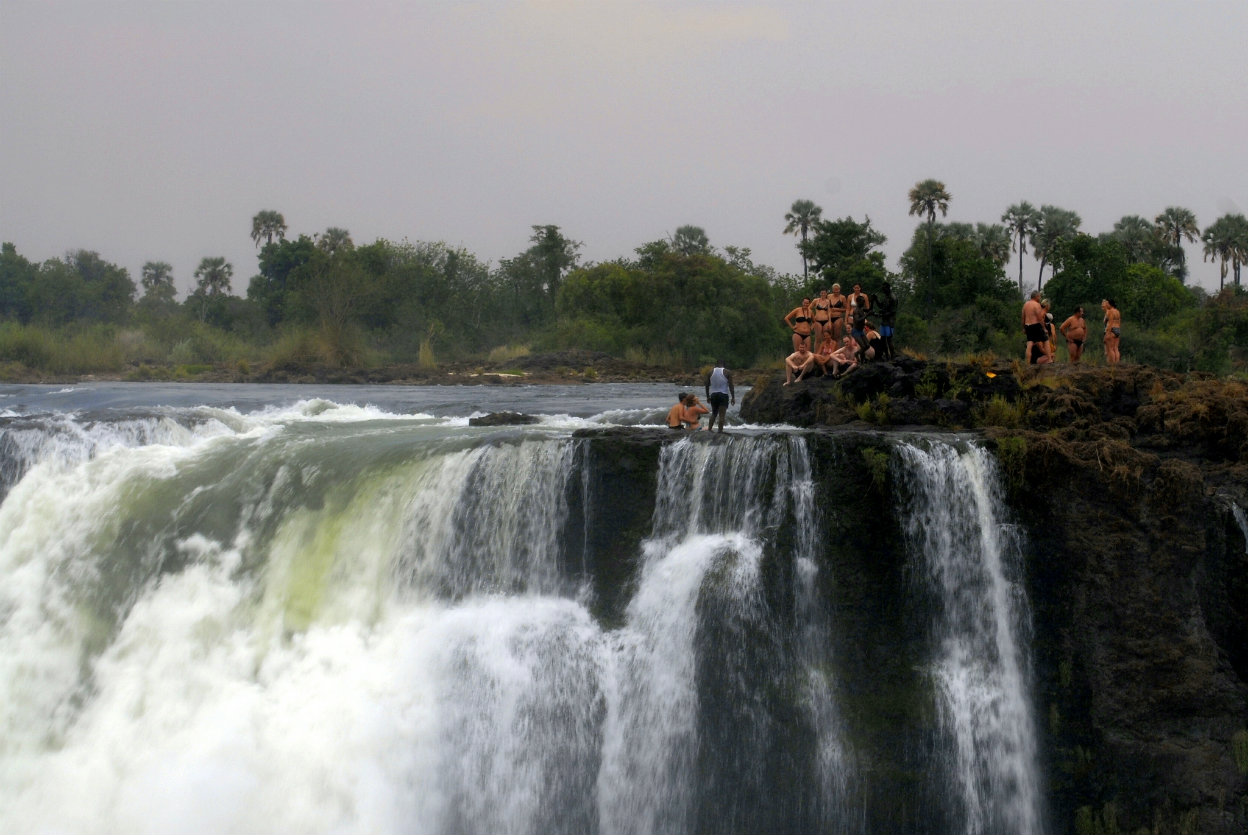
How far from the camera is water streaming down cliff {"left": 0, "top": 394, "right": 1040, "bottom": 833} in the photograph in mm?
9758

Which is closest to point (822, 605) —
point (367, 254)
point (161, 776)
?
point (161, 776)

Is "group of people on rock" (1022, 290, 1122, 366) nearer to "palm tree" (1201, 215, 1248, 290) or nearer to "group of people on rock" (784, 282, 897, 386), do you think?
"group of people on rock" (784, 282, 897, 386)

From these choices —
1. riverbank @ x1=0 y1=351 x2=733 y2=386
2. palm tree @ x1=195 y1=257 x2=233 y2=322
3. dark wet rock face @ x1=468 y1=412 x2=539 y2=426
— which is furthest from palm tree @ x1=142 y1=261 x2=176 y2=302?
dark wet rock face @ x1=468 y1=412 x2=539 y2=426

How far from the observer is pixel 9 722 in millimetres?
11609

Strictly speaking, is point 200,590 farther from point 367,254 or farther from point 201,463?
point 367,254

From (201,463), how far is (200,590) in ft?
Result: 8.27

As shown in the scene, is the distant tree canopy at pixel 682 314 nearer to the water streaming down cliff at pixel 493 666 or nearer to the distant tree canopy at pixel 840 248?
the distant tree canopy at pixel 840 248

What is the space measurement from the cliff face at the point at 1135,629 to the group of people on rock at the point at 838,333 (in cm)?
491

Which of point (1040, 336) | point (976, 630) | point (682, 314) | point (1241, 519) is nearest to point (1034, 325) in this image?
point (1040, 336)

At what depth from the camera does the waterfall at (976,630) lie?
31.0ft

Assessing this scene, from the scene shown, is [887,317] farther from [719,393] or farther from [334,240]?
[334,240]

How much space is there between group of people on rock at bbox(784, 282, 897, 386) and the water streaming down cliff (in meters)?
5.37

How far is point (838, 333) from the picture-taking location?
55.4ft

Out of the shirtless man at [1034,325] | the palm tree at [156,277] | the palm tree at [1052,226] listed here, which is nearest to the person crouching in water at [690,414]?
the shirtless man at [1034,325]
